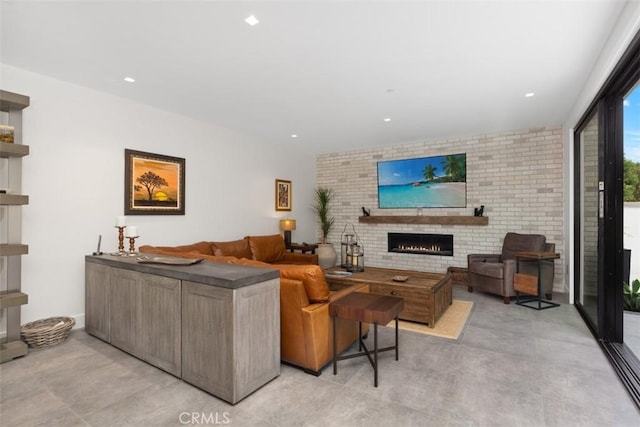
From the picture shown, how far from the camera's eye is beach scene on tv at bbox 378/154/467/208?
595 cm

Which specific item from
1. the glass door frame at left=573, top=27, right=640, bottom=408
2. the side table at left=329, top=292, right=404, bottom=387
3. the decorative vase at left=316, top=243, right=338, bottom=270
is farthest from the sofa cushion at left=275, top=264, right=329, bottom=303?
the decorative vase at left=316, top=243, right=338, bottom=270

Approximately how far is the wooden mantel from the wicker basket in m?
5.18

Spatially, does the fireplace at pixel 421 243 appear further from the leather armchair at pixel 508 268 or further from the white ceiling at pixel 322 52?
the white ceiling at pixel 322 52

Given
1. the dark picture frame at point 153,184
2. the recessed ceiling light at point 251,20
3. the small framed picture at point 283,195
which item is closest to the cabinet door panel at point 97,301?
the dark picture frame at point 153,184

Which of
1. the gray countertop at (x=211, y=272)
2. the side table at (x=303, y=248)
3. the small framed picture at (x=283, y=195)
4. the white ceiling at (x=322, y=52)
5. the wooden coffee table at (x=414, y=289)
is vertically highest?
the white ceiling at (x=322, y=52)

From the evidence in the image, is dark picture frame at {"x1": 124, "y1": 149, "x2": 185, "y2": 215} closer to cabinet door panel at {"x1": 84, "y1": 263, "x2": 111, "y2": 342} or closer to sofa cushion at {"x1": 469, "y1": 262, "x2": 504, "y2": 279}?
cabinet door panel at {"x1": 84, "y1": 263, "x2": 111, "y2": 342}

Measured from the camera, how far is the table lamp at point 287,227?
20.6ft

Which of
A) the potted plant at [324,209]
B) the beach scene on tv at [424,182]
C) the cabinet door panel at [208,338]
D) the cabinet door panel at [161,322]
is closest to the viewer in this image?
the cabinet door panel at [208,338]

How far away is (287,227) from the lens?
629 cm

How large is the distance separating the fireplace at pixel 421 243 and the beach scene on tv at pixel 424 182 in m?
0.61

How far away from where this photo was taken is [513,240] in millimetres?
5125

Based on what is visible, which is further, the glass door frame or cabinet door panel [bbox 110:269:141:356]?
the glass door frame

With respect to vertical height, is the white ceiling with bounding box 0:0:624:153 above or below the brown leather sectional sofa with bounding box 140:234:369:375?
above

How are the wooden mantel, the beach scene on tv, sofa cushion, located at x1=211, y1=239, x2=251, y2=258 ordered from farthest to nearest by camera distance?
the beach scene on tv → the wooden mantel → sofa cushion, located at x1=211, y1=239, x2=251, y2=258
